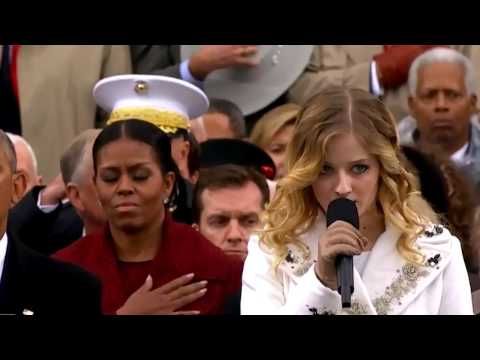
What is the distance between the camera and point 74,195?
6289mm

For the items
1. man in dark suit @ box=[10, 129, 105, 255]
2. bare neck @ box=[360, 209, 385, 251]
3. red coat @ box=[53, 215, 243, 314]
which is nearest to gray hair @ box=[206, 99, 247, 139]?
man in dark suit @ box=[10, 129, 105, 255]

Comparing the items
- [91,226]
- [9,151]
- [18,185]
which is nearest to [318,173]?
[9,151]

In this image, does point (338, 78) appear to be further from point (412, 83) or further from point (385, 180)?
point (385, 180)

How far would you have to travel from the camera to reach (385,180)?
15.9 ft

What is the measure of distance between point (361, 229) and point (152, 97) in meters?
1.86

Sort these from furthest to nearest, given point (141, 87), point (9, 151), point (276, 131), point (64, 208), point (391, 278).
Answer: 1. point (276, 131)
2. point (64, 208)
3. point (141, 87)
4. point (9, 151)
5. point (391, 278)

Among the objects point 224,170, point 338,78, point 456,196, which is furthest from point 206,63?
point 456,196

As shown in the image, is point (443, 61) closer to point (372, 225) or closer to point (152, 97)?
point (152, 97)

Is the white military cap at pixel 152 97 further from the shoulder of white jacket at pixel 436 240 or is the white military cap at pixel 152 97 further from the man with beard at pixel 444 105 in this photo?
the shoulder of white jacket at pixel 436 240

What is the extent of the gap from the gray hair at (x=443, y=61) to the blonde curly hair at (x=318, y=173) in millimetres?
2786

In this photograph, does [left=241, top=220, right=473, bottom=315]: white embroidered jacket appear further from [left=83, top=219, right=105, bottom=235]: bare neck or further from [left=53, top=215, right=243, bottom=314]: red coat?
[left=83, top=219, right=105, bottom=235]: bare neck

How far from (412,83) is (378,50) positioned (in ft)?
1.85

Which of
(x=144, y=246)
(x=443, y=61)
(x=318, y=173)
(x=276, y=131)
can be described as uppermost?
(x=443, y=61)

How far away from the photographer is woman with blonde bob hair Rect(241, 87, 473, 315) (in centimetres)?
473
